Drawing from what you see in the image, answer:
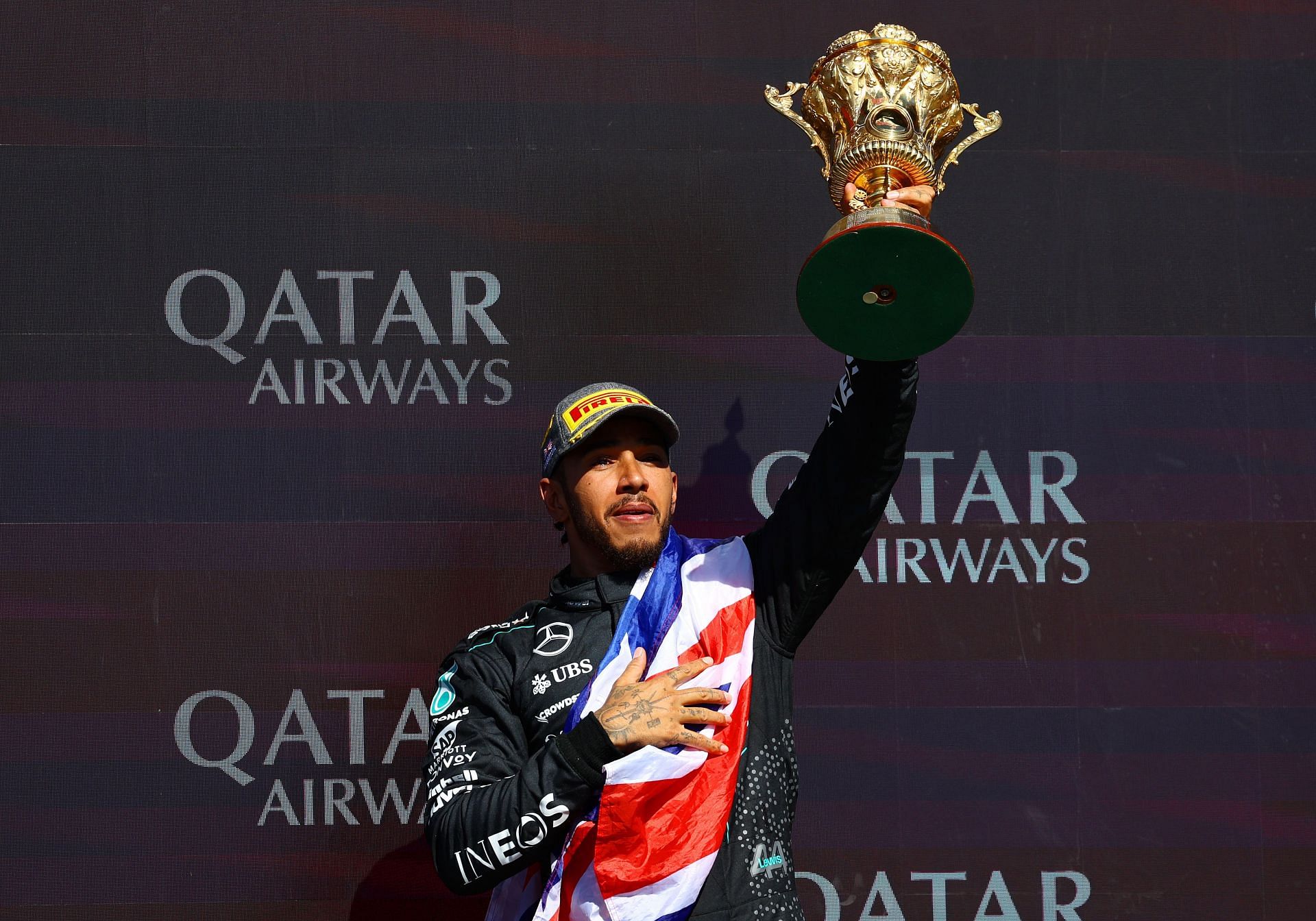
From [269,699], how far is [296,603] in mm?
232

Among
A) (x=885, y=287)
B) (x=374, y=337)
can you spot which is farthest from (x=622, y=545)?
(x=374, y=337)

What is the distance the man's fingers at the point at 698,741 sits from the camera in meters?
2.29

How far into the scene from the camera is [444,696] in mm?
2564

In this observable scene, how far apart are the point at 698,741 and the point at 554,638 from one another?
0.42 meters

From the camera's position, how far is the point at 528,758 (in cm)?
244

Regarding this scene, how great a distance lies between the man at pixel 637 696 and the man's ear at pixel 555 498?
0.07ft

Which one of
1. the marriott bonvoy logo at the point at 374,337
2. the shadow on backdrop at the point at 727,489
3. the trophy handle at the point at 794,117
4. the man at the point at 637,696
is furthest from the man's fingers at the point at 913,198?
the marriott bonvoy logo at the point at 374,337

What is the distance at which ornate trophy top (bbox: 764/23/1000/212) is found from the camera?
237 centimetres

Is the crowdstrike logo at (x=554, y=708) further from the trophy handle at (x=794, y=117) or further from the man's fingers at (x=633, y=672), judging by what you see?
the trophy handle at (x=794, y=117)

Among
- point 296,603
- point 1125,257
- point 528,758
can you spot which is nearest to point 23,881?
point 296,603

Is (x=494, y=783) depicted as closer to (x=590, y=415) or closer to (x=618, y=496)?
(x=618, y=496)

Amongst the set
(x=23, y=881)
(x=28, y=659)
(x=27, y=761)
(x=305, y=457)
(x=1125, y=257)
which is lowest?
(x=23, y=881)

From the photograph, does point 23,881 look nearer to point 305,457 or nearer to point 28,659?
point 28,659

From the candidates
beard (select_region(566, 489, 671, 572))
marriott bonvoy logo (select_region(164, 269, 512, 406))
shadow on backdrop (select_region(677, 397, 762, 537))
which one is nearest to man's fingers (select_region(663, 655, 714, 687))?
beard (select_region(566, 489, 671, 572))
